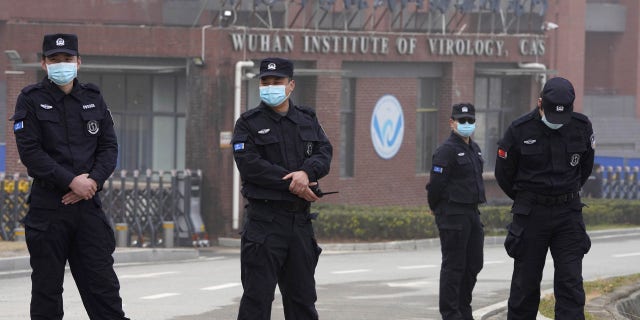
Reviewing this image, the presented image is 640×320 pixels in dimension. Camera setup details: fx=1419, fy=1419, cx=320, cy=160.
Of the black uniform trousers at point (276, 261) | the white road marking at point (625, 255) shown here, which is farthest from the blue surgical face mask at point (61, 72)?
the white road marking at point (625, 255)

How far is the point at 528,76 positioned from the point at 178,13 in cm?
900

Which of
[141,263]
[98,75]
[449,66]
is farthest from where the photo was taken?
[449,66]

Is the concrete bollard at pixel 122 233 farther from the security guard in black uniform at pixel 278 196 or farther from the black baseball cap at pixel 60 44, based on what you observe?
the black baseball cap at pixel 60 44

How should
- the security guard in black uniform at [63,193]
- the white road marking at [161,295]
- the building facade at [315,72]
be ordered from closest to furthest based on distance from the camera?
1. the security guard in black uniform at [63,193]
2. the white road marking at [161,295]
3. the building facade at [315,72]

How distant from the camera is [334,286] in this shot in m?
17.0

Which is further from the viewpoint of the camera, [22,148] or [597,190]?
[597,190]

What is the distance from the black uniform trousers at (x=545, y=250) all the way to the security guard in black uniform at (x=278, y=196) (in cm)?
179

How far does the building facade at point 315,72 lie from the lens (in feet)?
92.4

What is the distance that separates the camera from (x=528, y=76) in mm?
35188

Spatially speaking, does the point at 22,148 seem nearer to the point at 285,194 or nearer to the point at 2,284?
the point at 285,194

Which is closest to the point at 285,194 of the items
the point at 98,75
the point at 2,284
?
the point at 2,284

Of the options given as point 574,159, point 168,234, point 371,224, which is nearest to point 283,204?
point 574,159

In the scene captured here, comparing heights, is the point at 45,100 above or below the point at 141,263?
above

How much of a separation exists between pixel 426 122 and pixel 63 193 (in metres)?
25.3
